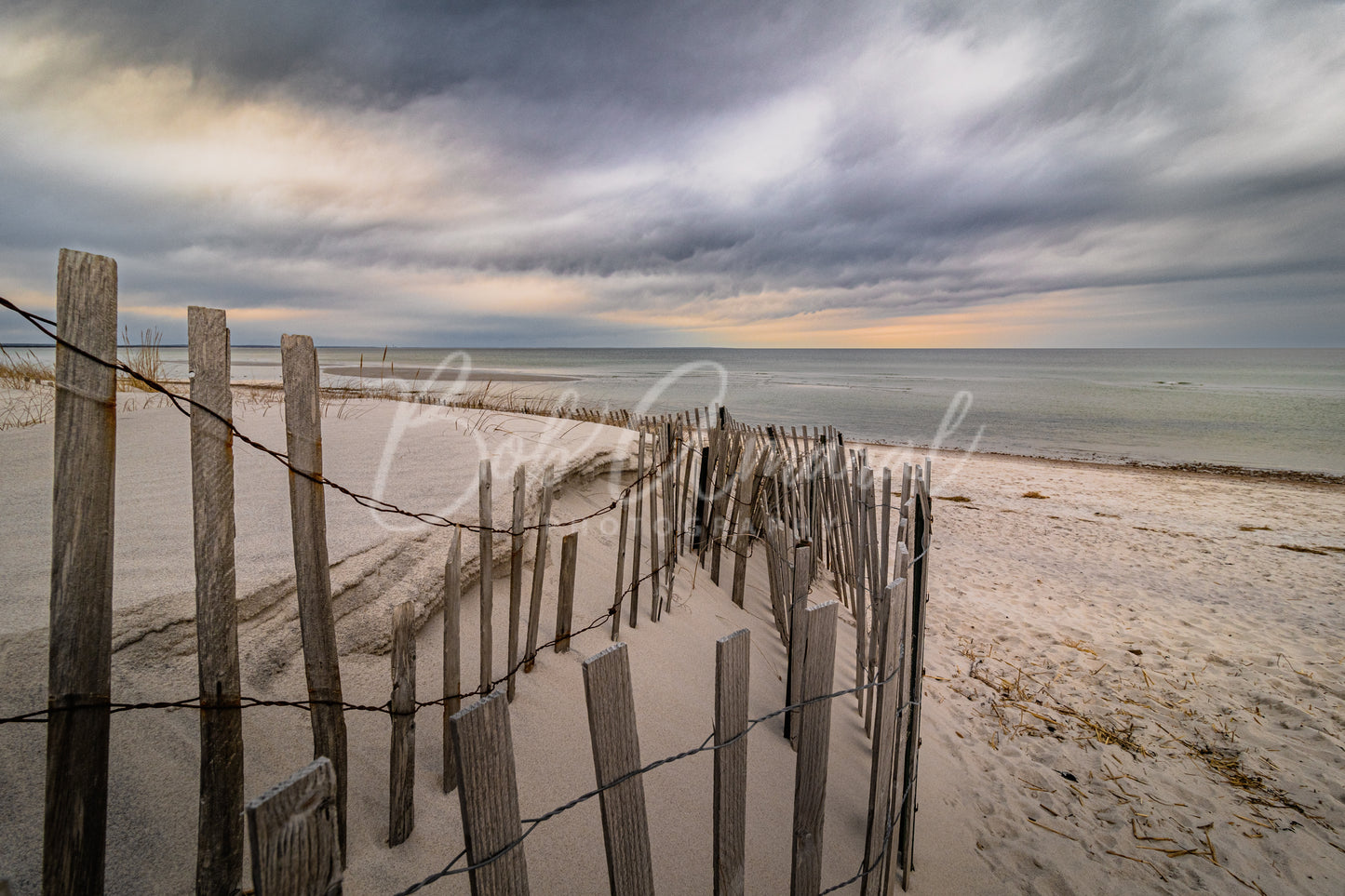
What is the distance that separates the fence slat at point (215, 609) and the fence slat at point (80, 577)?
0.55ft

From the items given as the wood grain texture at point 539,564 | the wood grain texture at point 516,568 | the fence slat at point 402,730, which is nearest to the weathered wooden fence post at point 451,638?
the fence slat at point 402,730

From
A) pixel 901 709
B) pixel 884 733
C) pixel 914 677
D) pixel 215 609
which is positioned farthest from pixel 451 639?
pixel 914 677

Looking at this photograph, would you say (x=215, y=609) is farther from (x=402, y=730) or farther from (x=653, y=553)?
(x=653, y=553)

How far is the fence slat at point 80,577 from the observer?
1.26 m

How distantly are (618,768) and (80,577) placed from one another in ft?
4.32

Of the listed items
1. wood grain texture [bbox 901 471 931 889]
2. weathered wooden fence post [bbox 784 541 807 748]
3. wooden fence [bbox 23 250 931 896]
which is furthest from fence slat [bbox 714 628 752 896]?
wood grain texture [bbox 901 471 931 889]

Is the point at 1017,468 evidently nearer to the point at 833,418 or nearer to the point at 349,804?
the point at 833,418

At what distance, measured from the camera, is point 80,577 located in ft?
4.22

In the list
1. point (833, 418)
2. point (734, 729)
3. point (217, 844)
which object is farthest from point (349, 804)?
point (833, 418)

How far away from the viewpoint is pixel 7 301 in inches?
43.0

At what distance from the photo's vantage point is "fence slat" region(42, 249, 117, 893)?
126cm

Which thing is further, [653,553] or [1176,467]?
[1176,467]

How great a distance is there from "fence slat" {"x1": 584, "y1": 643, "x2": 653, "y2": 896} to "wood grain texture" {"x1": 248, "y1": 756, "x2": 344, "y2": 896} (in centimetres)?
51

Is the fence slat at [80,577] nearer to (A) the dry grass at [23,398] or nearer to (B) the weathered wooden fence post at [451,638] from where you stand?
(B) the weathered wooden fence post at [451,638]
